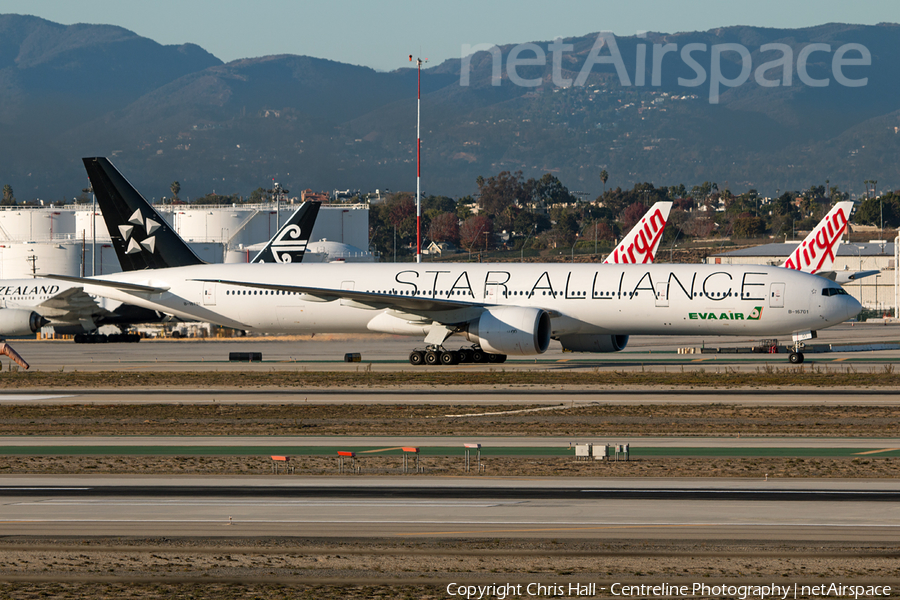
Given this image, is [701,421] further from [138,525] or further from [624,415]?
[138,525]

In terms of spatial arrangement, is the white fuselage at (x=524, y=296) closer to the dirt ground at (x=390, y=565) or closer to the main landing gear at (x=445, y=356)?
the main landing gear at (x=445, y=356)

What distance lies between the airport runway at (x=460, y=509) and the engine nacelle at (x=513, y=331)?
2329 cm

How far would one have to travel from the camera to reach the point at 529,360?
162 ft

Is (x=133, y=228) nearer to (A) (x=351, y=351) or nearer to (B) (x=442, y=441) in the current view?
(A) (x=351, y=351)

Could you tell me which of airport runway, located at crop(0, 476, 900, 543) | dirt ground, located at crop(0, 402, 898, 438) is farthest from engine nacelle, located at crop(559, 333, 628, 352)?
airport runway, located at crop(0, 476, 900, 543)

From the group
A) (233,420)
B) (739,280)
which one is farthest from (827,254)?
(233,420)

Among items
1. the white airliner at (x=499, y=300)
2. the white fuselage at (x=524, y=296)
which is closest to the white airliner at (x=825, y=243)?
the white airliner at (x=499, y=300)

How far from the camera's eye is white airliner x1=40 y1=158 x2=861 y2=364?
43.4m

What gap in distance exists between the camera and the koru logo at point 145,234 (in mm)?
51094

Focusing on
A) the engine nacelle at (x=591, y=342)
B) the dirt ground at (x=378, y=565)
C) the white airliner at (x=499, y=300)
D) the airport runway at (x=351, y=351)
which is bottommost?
the dirt ground at (x=378, y=565)

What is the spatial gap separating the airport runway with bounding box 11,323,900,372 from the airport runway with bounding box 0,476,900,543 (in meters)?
26.0

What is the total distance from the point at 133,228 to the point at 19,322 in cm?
2131

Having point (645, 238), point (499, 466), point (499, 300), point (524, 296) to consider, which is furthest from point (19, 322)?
point (499, 466)

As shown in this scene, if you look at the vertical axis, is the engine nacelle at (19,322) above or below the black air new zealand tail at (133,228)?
below
